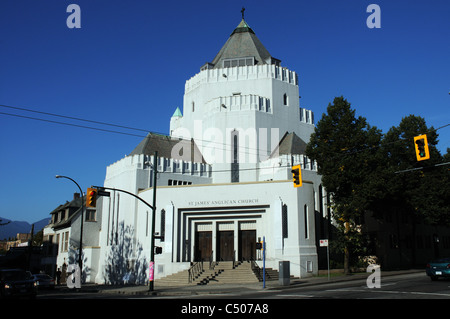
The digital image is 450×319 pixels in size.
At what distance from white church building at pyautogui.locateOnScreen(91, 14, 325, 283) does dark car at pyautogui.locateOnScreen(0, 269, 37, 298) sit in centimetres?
868

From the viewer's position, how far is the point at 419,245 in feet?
173

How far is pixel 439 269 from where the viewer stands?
929 inches

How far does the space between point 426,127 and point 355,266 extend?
17.6m

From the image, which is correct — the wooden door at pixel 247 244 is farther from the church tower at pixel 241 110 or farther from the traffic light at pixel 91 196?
the traffic light at pixel 91 196

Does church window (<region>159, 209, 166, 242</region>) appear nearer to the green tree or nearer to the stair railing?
the stair railing

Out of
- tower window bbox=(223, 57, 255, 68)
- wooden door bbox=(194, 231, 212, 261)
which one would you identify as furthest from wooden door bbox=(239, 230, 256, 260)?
tower window bbox=(223, 57, 255, 68)

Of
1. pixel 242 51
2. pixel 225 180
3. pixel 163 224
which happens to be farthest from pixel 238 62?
pixel 163 224

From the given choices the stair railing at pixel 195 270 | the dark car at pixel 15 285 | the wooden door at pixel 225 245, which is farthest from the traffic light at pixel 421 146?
the wooden door at pixel 225 245

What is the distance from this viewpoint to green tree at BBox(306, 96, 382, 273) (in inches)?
1313

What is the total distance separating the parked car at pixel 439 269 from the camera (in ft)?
76.2

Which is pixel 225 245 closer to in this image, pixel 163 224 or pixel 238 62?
pixel 163 224

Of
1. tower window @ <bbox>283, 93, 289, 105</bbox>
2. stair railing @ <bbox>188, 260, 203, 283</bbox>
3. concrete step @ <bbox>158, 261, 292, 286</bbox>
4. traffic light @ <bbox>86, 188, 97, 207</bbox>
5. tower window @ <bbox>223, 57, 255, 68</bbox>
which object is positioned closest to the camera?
traffic light @ <bbox>86, 188, 97, 207</bbox>

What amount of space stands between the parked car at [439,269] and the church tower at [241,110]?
21587 millimetres
